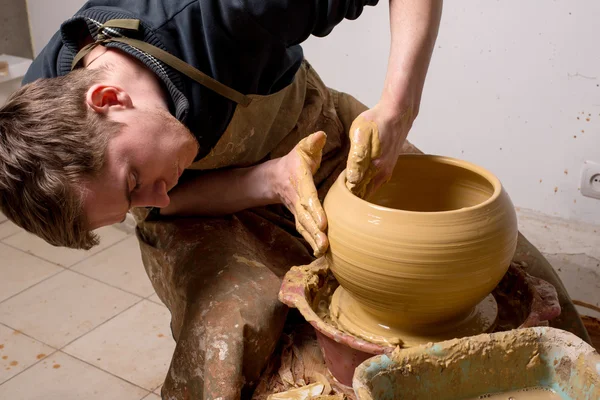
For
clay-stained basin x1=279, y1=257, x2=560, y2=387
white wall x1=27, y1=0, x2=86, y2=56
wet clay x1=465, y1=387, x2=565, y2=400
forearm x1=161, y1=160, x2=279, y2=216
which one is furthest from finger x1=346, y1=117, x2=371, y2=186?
white wall x1=27, y1=0, x2=86, y2=56

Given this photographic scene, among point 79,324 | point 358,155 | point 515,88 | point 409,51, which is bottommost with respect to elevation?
point 79,324

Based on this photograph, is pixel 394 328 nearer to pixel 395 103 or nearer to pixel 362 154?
pixel 362 154

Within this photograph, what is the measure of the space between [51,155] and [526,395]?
92 cm

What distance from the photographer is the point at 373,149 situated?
4.27 feet

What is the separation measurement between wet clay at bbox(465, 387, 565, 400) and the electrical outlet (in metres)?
1.18

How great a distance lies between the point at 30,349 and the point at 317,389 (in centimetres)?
135

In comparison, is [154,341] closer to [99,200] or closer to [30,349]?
[30,349]

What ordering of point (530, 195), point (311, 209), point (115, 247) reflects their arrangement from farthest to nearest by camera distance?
point (115, 247)
point (530, 195)
point (311, 209)

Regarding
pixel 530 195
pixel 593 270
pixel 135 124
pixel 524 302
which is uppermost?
pixel 135 124

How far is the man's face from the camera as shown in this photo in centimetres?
131

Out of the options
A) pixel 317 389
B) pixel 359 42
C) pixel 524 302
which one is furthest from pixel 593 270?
pixel 317 389

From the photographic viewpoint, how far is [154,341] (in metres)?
2.33

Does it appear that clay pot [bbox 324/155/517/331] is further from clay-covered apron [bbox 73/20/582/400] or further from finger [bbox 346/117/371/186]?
clay-covered apron [bbox 73/20/582/400]

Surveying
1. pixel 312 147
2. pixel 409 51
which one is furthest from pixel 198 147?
pixel 409 51
